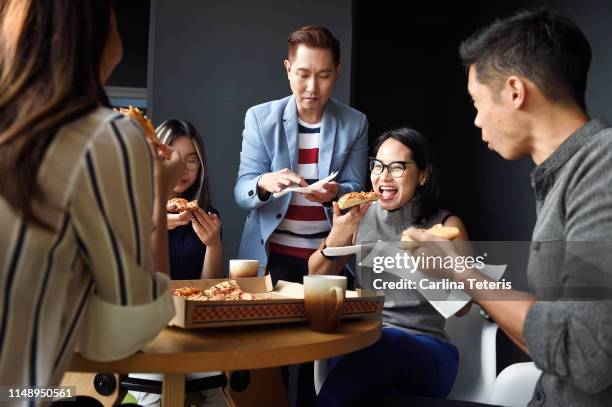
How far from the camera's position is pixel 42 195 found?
0.95m

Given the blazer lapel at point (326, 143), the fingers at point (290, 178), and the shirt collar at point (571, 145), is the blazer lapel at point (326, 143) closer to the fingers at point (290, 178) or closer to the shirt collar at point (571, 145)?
the fingers at point (290, 178)

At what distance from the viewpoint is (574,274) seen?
124cm

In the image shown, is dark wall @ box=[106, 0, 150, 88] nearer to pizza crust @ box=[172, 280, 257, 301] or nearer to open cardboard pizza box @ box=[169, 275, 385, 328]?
pizza crust @ box=[172, 280, 257, 301]

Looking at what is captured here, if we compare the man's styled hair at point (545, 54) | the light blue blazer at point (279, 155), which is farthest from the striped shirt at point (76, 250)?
the light blue blazer at point (279, 155)

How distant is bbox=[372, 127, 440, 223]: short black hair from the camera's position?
2.59 meters

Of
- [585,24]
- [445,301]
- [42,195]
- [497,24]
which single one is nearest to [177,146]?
[445,301]

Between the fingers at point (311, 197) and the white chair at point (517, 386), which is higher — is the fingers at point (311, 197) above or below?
above

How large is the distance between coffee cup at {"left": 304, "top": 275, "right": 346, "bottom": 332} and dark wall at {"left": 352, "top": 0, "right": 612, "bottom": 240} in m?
3.75

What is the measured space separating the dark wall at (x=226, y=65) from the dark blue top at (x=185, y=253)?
50.8 inches

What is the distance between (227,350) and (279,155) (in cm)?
191

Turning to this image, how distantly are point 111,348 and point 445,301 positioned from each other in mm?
918

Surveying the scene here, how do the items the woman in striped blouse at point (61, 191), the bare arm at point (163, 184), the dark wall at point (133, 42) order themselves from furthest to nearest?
the dark wall at point (133, 42) < the bare arm at point (163, 184) < the woman in striped blouse at point (61, 191)

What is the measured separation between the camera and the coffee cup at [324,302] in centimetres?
156

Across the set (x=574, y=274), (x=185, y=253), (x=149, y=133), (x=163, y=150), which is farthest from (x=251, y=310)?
(x=185, y=253)
